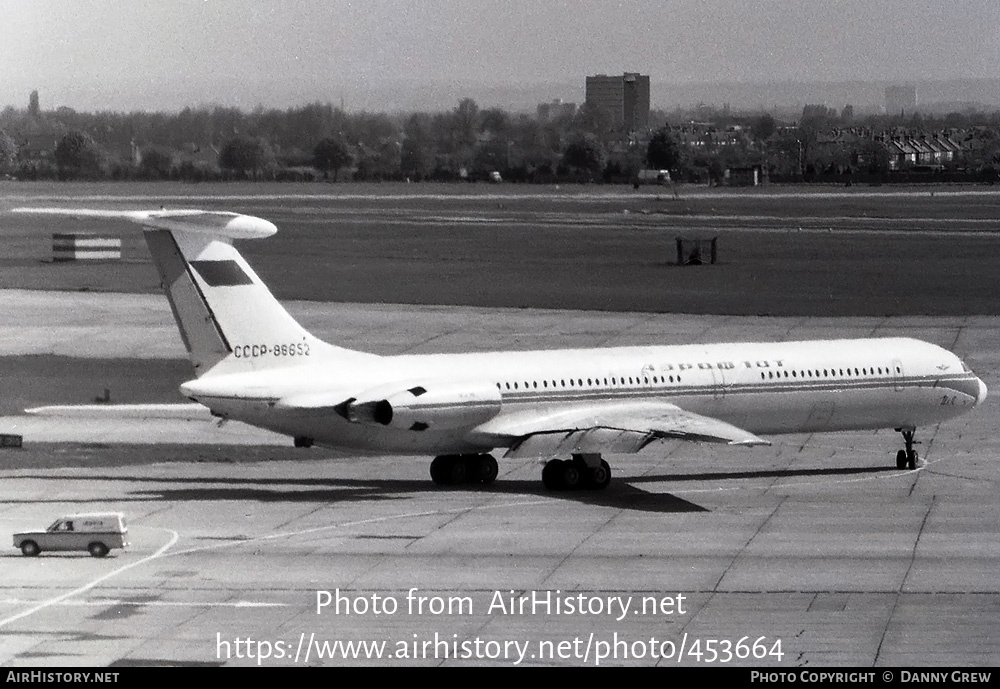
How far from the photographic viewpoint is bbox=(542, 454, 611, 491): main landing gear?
51.8 metres

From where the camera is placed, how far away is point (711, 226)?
184m

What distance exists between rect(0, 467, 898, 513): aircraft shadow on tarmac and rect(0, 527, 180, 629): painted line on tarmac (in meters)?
5.83

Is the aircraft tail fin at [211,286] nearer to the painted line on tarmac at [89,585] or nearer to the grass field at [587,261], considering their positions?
the painted line on tarmac at [89,585]

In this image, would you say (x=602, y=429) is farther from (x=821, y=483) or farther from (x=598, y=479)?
(x=821, y=483)

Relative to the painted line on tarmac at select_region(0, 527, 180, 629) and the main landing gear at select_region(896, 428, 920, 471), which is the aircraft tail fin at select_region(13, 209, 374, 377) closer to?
the painted line on tarmac at select_region(0, 527, 180, 629)

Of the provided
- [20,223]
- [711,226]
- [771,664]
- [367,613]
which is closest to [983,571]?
[771,664]

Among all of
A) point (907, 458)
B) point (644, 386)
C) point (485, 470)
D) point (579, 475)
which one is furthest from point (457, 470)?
point (907, 458)

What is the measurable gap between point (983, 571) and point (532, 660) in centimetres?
1271

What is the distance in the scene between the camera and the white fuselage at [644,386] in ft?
160

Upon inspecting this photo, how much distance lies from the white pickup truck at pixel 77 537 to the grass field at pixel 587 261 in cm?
6467

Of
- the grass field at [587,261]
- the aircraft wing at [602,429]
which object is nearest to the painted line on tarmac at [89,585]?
the aircraft wing at [602,429]

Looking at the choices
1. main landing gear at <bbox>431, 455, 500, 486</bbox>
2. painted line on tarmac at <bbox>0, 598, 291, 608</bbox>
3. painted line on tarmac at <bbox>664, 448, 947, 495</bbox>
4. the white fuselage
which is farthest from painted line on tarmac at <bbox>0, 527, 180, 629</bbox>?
painted line on tarmac at <bbox>664, 448, 947, 495</bbox>

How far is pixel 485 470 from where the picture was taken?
52656mm

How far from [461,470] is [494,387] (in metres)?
2.96
